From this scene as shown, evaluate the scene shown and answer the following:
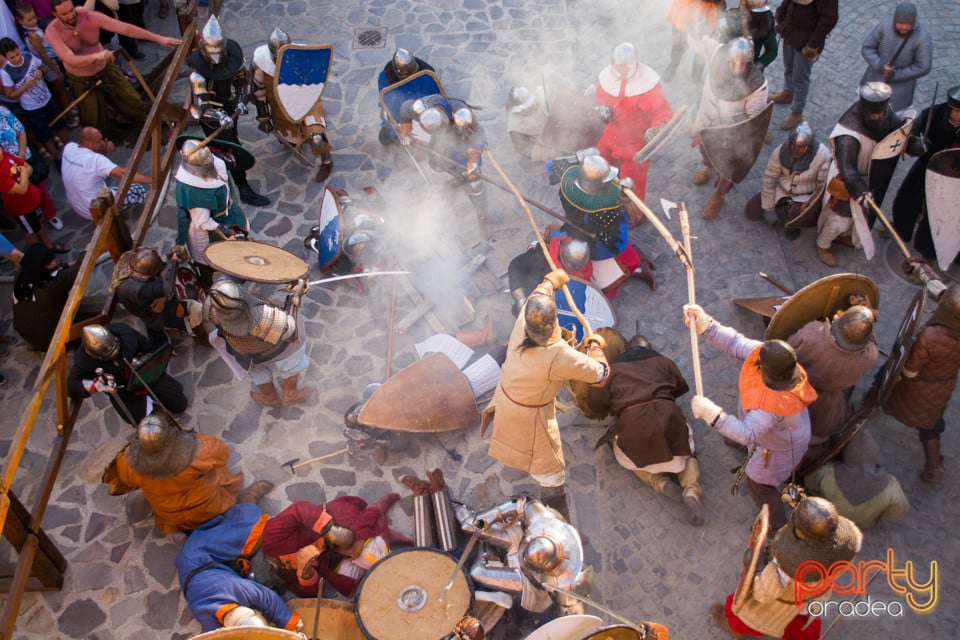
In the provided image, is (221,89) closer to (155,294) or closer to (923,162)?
(155,294)

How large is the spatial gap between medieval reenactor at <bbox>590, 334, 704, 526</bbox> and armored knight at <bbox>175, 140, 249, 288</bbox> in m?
3.41

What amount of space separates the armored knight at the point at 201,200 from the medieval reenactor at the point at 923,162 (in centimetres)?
577

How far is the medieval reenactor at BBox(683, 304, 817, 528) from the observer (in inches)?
185

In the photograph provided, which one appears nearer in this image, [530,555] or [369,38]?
[530,555]

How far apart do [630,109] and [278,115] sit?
135 inches

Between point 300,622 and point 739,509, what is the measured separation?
314 centimetres

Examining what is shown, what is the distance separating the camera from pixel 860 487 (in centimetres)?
501

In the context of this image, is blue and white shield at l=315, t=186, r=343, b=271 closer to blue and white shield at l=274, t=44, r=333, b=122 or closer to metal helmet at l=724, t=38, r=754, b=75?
blue and white shield at l=274, t=44, r=333, b=122

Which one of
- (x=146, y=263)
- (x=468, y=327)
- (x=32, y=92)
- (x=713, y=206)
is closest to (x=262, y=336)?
(x=146, y=263)

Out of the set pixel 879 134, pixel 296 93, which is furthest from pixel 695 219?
pixel 296 93

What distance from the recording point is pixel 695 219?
294 inches

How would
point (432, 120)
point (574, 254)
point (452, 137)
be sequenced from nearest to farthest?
1. point (574, 254)
2. point (432, 120)
3. point (452, 137)

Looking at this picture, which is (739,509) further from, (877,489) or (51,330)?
(51,330)

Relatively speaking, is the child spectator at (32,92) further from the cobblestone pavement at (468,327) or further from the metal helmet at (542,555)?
the metal helmet at (542,555)
